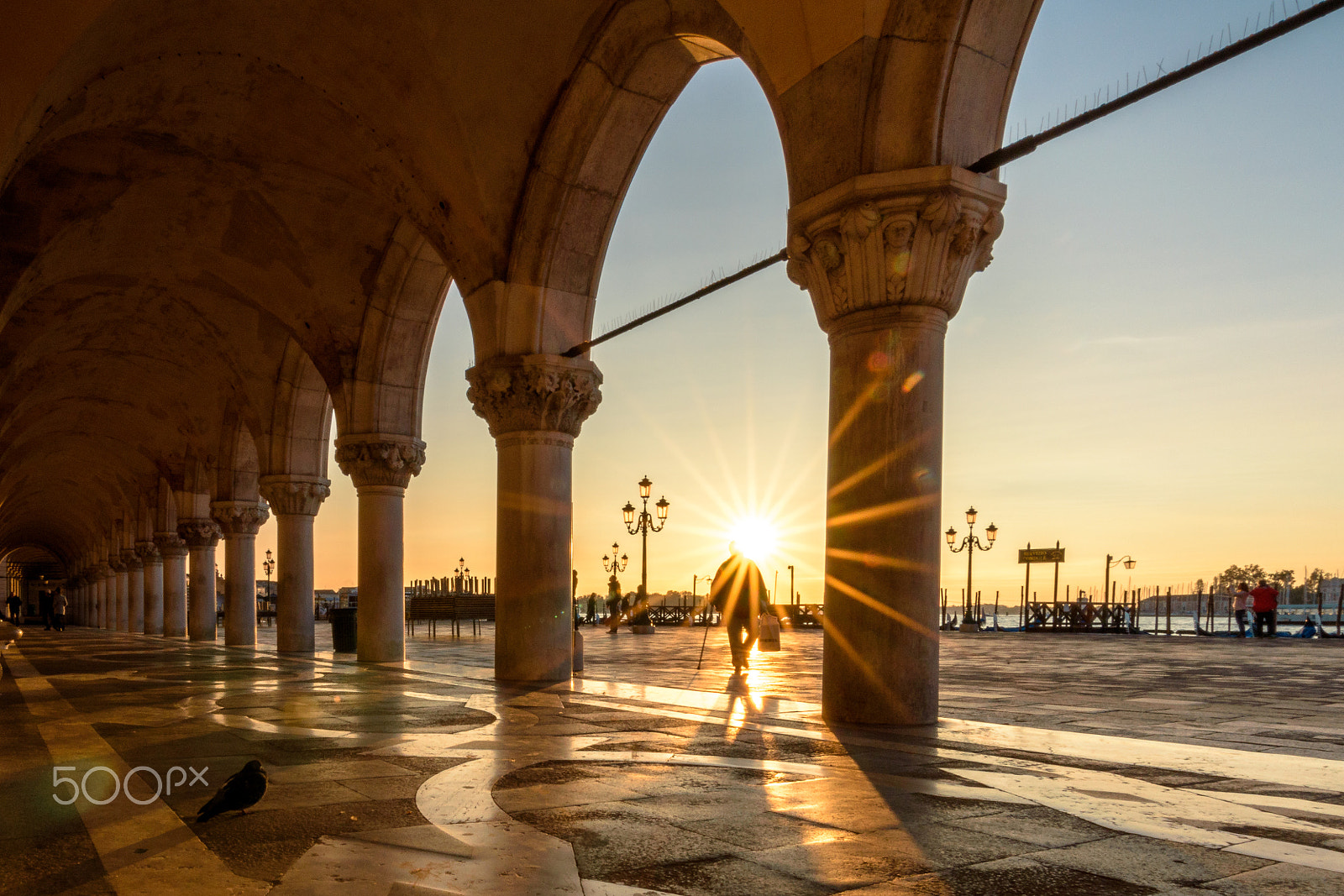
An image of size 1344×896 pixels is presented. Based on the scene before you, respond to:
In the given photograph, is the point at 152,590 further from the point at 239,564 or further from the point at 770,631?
the point at 770,631

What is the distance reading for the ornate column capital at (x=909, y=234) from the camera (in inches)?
244

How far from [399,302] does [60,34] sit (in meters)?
6.96

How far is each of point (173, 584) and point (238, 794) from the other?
30.7 meters

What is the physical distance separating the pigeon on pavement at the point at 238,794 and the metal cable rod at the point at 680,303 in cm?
551

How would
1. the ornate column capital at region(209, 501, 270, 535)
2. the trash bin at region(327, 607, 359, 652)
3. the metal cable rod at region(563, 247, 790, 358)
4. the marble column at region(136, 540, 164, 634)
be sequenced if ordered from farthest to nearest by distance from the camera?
the marble column at region(136, 540, 164, 634)
the ornate column capital at region(209, 501, 270, 535)
the trash bin at region(327, 607, 359, 652)
the metal cable rod at region(563, 247, 790, 358)

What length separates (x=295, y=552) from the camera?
60.1ft

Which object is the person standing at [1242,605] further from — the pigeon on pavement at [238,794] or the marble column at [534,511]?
the pigeon on pavement at [238,794]

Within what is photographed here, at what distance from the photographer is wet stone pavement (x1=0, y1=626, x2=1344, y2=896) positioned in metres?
2.86

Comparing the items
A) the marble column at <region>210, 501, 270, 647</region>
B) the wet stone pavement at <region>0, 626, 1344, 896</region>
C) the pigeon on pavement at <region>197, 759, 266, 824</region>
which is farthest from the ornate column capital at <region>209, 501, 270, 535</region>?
the pigeon on pavement at <region>197, 759, 266, 824</region>

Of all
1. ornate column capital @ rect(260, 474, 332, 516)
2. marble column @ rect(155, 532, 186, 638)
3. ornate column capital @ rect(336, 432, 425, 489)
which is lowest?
marble column @ rect(155, 532, 186, 638)

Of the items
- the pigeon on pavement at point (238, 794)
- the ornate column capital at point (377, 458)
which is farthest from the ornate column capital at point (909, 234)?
the ornate column capital at point (377, 458)

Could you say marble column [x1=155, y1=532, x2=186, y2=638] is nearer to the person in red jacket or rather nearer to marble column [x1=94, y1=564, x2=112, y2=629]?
marble column [x1=94, y1=564, x2=112, y2=629]

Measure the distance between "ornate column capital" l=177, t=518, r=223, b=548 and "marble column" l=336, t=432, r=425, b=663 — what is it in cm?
1341

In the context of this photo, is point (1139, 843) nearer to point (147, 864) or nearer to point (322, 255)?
point (147, 864)
